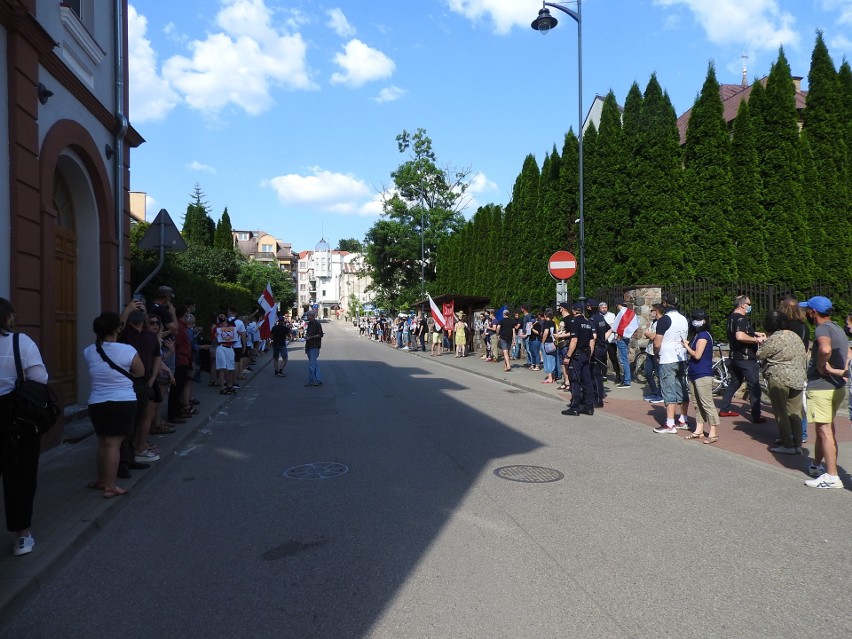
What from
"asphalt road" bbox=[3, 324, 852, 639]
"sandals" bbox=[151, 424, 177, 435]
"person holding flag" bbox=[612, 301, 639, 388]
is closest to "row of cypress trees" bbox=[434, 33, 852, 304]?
"person holding flag" bbox=[612, 301, 639, 388]

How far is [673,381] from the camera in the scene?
903cm

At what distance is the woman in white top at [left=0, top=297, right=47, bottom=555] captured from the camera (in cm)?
424

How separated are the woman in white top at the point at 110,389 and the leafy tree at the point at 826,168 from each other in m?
20.1

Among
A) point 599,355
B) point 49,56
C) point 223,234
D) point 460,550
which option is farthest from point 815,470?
point 223,234

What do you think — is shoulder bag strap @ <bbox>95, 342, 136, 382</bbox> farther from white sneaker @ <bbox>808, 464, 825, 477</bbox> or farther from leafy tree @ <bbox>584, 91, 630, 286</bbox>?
leafy tree @ <bbox>584, 91, 630, 286</bbox>

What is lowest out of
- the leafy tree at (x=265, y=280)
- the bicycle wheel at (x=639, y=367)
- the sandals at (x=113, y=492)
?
the sandals at (x=113, y=492)

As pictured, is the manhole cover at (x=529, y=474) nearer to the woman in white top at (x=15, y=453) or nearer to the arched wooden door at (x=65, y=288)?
the woman in white top at (x=15, y=453)

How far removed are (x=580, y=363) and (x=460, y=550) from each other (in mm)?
6812

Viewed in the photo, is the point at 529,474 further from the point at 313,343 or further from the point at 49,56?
the point at 313,343

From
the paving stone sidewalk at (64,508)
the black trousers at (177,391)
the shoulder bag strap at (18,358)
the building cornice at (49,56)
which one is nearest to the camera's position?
the paving stone sidewalk at (64,508)

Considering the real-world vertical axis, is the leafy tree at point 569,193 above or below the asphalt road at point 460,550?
above

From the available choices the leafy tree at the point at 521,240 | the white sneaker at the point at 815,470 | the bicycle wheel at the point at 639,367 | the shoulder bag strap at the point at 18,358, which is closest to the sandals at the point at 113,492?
the shoulder bag strap at the point at 18,358

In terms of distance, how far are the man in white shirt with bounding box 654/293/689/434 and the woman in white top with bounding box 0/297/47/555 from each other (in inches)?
296

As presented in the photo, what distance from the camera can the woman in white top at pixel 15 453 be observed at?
424 centimetres
